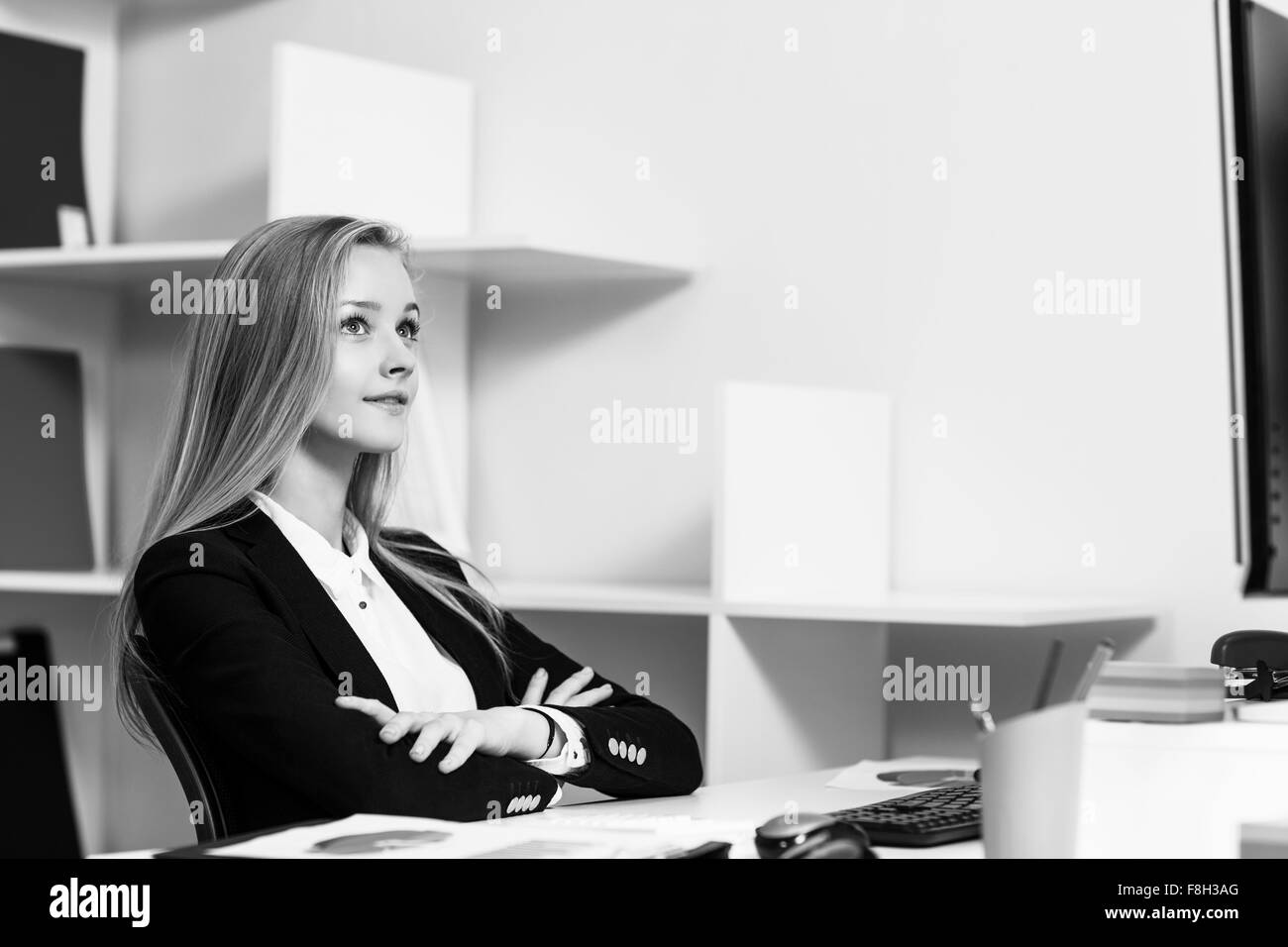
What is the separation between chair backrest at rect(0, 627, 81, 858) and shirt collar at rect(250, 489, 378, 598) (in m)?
1.37

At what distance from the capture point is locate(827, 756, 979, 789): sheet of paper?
1.65 metres

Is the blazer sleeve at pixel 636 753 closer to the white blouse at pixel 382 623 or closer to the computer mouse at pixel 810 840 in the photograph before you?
the white blouse at pixel 382 623

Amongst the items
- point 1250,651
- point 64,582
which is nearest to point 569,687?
point 1250,651

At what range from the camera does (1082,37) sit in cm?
220

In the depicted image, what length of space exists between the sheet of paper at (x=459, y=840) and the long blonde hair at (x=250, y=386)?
54 centimetres

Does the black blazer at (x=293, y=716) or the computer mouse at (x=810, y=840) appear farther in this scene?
the black blazer at (x=293, y=716)

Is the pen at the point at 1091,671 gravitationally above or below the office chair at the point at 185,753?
above

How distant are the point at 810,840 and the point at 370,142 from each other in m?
1.74

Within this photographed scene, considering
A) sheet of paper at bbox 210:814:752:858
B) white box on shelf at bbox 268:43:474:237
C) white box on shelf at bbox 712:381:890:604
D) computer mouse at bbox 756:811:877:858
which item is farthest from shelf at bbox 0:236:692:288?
computer mouse at bbox 756:811:877:858

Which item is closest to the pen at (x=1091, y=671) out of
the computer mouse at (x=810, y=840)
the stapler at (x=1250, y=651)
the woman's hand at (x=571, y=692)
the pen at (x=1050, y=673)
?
the pen at (x=1050, y=673)

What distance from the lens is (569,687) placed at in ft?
5.85

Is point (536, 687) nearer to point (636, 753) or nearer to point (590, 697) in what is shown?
point (590, 697)

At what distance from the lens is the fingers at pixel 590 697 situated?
1.74m
